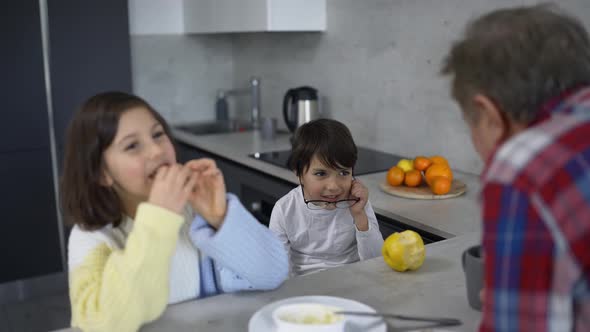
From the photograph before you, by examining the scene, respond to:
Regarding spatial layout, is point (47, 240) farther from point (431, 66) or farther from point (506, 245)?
point (506, 245)

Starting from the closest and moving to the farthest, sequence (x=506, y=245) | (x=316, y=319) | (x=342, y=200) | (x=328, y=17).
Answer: (x=506, y=245) < (x=316, y=319) < (x=342, y=200) < (x=328, y=17)

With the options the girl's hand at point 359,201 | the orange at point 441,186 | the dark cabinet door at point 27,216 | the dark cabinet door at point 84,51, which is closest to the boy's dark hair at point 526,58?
the girl's hand at point 359,201

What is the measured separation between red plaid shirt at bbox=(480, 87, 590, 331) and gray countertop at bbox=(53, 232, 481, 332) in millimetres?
374

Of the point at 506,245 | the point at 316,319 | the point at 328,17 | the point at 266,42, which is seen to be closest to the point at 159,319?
the point at 316,319

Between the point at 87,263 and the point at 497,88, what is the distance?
2.60 ft

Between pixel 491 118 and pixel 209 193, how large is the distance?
2.11 feet

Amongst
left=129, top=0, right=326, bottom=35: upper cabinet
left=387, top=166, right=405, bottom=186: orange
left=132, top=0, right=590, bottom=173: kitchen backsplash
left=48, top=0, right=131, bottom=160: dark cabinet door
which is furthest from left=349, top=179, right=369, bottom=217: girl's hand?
left=48, top=0, right=131, bottom=160: dark cabinet door

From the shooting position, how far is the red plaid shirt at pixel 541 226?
0.60 m

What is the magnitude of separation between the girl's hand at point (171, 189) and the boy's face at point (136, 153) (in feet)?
0.39

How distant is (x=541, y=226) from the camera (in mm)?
612

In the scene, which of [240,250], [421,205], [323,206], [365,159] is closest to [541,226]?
[240,250]

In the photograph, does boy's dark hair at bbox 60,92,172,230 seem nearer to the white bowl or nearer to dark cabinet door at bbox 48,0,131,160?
the white bowl

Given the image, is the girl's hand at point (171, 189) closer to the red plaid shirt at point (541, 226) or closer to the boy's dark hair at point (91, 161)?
the boy's dark hair at point (91, 161)

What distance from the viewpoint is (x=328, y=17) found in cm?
315
